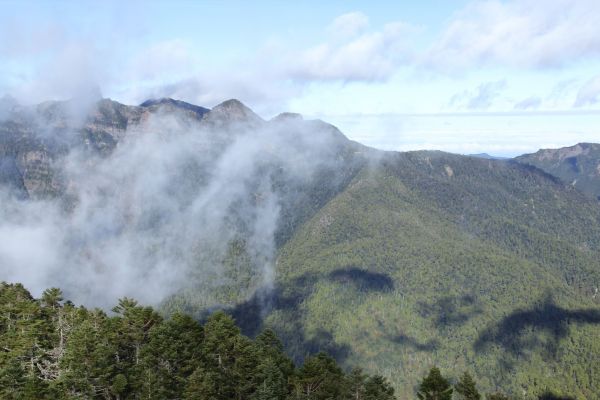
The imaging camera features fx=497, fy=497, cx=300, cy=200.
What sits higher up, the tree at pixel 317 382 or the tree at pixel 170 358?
the tree at pixel 170 358

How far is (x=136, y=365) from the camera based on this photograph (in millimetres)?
69500

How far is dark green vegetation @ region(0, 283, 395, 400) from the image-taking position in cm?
6650

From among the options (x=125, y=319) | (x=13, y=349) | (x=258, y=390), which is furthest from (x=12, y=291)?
(x=258, y=390)

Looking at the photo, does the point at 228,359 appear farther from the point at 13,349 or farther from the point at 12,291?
the point at 12,291

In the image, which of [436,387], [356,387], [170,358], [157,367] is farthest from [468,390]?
[157,367]

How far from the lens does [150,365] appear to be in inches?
2758

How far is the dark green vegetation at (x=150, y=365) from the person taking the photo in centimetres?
6650

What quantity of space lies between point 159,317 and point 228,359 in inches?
512

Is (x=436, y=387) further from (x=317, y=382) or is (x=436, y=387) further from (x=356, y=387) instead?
(x=317, y=382)

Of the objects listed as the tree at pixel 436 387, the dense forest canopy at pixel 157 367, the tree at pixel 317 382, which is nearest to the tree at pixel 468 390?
the dense forest canopy at pixel 157 367

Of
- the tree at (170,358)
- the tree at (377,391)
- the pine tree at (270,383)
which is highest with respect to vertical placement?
the tree at (170,358)

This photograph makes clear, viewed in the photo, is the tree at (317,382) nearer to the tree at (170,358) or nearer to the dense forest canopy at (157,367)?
the dense forest canopy at (157,367)

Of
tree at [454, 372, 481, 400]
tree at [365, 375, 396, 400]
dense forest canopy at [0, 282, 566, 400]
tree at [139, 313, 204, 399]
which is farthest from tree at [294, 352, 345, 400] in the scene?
tree at [454, 372, 481, 400]

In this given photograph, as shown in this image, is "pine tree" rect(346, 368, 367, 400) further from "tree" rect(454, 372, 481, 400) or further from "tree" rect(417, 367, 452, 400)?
"tree" rect(454, 372, 481, 400)
